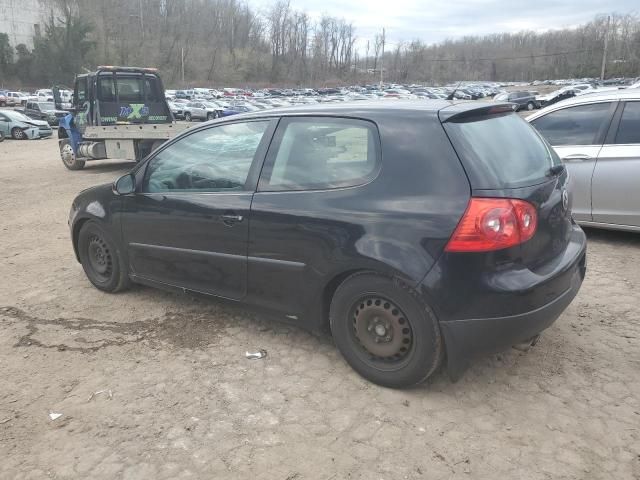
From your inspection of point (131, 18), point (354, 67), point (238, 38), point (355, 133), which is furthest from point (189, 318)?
point (354, 67)

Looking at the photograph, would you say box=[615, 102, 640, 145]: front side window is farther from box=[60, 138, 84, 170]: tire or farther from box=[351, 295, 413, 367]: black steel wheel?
box=[60, 138, 84, 170]: tire

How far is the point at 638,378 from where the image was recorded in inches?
127

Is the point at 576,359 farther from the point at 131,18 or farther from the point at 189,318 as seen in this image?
the point at 131,18

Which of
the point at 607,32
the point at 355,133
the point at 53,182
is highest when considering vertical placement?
the point at 607,32

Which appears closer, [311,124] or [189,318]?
[311,124]

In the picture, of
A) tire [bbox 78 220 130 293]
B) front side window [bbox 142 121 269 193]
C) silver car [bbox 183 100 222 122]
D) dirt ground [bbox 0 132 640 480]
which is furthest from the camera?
silver car [bbox 183 100 222 122]

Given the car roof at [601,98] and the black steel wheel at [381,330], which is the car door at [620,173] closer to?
the car roof at [601,98]

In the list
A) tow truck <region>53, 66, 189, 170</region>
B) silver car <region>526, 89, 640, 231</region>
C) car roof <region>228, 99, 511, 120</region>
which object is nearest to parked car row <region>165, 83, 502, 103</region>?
tow truck <region>53, 66, 189, 170</region>

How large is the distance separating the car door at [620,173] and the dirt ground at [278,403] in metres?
1.29

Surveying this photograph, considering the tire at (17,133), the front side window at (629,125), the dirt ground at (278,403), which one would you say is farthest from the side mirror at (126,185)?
the tire at (17,133)

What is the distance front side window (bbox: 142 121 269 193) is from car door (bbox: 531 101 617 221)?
3.60 m

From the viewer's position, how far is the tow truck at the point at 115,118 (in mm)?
14117

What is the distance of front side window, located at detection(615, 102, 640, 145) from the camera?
18.1ft

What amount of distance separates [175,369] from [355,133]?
186 centimetres
